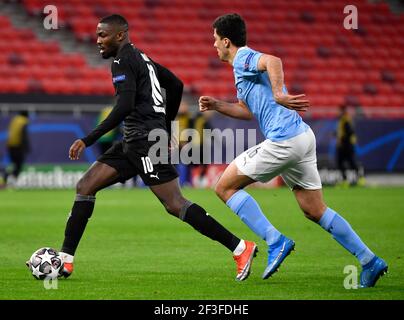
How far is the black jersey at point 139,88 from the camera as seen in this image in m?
8.10

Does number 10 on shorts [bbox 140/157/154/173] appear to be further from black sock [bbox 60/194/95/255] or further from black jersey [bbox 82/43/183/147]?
black sock [bbox 60/194/95/255]

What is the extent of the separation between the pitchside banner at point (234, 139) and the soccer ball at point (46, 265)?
1519cm

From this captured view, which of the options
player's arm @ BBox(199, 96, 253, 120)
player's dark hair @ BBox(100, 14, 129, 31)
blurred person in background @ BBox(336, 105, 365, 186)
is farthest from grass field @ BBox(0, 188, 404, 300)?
blurred person in background @ BBox(336, 105, 365, 186)

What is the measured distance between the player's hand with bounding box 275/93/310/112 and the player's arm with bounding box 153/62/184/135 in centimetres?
146

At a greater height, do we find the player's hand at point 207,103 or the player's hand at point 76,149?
the player's hand at point 207,103

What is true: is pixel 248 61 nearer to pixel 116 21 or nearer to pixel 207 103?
pixel 207 103

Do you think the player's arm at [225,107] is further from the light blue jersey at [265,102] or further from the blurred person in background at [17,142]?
the blurred person in background at [17,142]

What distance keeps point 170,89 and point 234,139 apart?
15.9 meters

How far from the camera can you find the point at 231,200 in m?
8.09

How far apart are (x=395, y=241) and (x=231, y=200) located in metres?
4.21

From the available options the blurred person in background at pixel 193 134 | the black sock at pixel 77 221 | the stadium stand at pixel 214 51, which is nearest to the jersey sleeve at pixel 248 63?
the black sock at pixel 77 221

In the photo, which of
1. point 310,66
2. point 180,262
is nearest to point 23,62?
point 310,66
